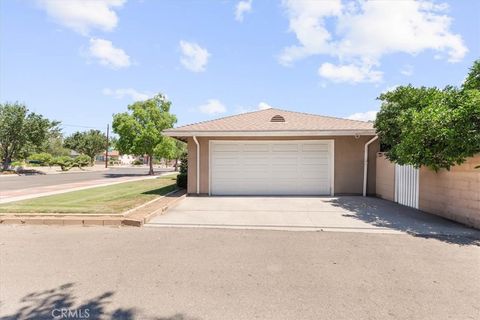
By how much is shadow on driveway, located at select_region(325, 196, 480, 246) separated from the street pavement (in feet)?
1.24

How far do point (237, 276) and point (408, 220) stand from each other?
5506mm

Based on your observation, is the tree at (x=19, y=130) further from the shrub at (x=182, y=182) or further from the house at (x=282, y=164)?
the house at (x=282, y=164)

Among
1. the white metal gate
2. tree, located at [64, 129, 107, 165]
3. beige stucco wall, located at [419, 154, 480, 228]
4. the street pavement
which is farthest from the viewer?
tree, located at [64, 129, 107, 165]

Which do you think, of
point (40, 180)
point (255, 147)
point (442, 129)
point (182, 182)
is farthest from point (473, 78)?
point (40, 180)

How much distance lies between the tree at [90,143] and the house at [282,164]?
55155mm

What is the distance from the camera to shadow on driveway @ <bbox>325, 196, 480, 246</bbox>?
5.97m

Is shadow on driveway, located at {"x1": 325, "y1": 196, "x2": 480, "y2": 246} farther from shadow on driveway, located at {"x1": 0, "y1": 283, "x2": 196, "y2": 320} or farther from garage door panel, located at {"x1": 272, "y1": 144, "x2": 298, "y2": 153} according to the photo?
shadow on driveway, located at {"x1": 0, "y1": 283, "x2": 196, "y2": 320}

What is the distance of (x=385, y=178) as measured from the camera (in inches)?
428

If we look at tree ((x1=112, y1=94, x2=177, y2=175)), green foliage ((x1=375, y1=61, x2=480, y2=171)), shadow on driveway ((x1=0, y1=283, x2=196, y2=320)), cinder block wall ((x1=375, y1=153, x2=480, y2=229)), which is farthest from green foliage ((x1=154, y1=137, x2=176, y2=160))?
shadow on driveway ((x1=0, y1=283, x2=196, y2=320))

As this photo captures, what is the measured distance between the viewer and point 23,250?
4973 mm

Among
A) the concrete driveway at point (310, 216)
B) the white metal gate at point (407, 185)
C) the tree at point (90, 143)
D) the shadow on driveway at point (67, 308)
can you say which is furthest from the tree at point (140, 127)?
the tree at point (90, 143)

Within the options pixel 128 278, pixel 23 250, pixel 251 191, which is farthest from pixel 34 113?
pixel 128 278

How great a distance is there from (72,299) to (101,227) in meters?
3.47

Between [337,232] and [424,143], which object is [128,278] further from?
[424,143]
